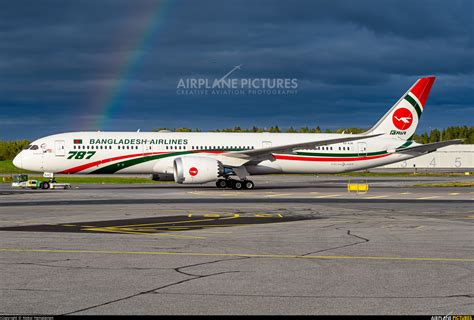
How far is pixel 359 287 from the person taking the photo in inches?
391

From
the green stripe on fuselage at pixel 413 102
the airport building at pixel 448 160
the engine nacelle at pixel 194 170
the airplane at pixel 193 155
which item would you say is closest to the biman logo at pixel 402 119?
the green stripe on fuselage at pixel 413 102

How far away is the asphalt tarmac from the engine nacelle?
1366 centimetres

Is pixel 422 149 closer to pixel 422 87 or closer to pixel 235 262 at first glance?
pixel 422 87

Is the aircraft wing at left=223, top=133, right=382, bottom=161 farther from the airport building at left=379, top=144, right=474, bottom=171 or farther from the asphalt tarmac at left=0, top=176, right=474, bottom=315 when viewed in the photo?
the airport building at left=379, top=144, right=474, bottom=171

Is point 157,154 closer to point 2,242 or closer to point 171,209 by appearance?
point 171,209

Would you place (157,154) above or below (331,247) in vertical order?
above

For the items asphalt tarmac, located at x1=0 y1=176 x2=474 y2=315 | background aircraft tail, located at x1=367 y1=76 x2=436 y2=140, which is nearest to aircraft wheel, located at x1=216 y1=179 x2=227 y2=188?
background aircraft tail, located at x1=367 y1=76 x2=436 y2=140

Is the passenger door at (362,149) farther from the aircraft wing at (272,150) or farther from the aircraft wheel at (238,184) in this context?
the aircraft wheel at (238,184)

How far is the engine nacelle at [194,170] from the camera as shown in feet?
125

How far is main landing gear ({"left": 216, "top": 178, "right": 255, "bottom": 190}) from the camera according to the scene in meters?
42.0

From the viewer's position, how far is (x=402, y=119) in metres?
49.0

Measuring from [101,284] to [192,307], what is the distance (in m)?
2.24

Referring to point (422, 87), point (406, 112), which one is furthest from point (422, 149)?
point (422, 87)

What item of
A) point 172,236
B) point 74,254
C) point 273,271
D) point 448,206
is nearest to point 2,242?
point 74,254
